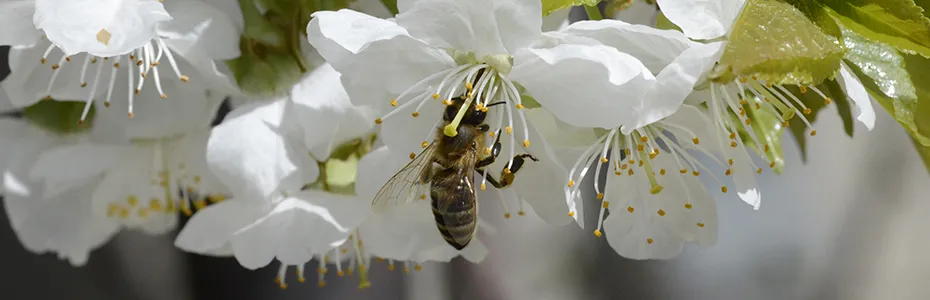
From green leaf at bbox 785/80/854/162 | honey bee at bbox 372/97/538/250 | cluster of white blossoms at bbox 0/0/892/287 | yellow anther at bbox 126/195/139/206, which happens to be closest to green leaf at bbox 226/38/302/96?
cluster of white blossoms at bbox 0/0/892/287

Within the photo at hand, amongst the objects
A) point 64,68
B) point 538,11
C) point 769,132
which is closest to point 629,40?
point 538,11

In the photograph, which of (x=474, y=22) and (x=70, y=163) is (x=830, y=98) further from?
(x=70, y=163)

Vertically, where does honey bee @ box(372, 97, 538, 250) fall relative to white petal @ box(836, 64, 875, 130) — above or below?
below

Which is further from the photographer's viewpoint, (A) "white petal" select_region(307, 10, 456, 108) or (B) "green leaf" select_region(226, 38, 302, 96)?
(B) "green leaf" select_region(226, 38, 302, 96)

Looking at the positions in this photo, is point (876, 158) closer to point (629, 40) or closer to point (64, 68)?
point (629, 40)

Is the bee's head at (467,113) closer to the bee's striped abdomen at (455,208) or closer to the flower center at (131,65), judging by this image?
the bee's striped abdomen at (455,208)

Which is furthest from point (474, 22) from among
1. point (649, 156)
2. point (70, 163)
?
point (70, 163)

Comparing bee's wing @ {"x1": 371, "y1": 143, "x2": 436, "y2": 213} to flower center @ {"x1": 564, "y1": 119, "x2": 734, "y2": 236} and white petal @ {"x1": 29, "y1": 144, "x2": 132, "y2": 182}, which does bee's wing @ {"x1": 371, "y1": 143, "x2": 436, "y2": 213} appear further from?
white petal @ {"x1": 29, "y1": 144, "x2": 132, "y2": 182}
